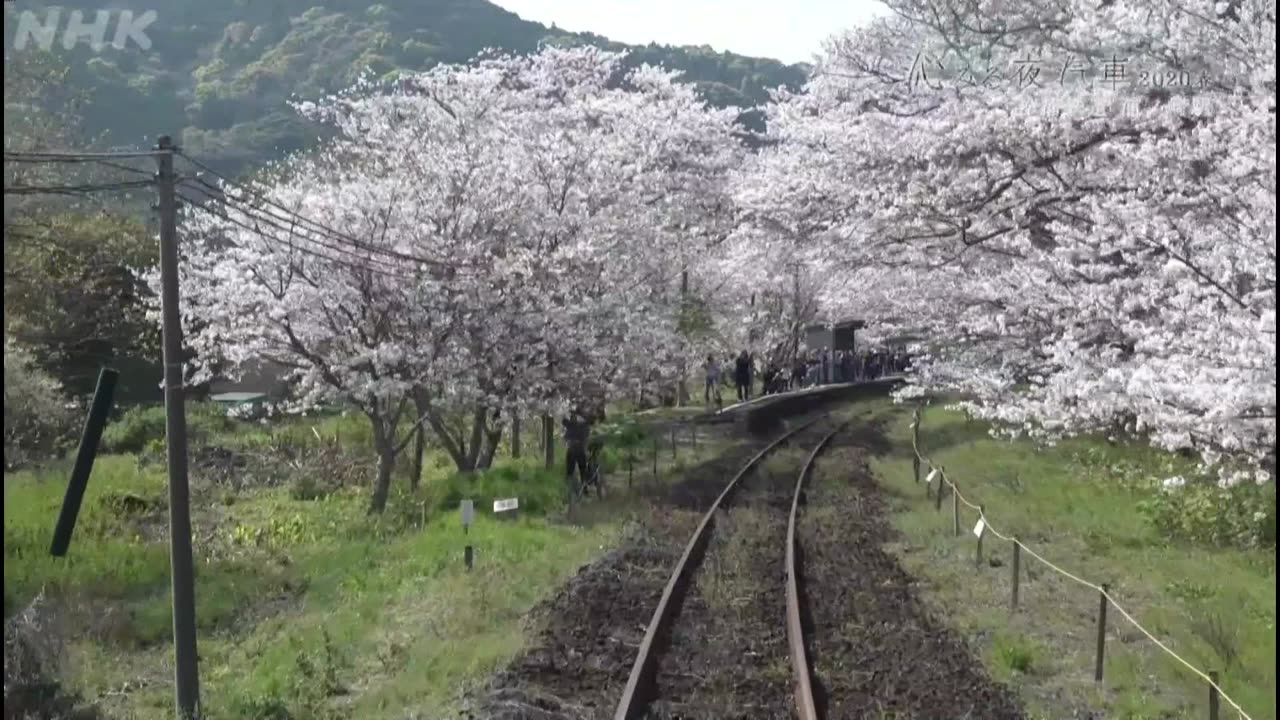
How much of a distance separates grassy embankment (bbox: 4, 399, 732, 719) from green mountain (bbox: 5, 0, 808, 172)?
239ft

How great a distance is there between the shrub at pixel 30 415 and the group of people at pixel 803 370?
19.0 m

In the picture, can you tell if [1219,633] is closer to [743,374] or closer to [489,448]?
[489,448]

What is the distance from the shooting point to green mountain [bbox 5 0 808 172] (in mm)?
102812

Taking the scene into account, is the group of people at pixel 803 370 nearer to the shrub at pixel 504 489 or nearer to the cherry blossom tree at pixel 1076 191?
the shrub at pixel 504 489

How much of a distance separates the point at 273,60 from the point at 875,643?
132336 millimetres

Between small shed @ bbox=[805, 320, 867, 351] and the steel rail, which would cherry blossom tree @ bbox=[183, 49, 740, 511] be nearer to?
the steel rail

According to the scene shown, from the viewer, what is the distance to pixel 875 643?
35.2 ft

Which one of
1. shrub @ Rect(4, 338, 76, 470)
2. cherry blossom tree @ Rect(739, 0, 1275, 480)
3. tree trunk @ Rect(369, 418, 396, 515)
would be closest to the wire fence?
cherry blossom tree @ Rect(739, 0, 1275, 480)

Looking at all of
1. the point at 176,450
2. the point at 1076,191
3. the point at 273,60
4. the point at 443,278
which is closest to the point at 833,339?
the point at 443,278

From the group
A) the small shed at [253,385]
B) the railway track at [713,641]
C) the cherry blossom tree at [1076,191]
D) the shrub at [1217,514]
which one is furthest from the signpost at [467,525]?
the small shed at [253,385]

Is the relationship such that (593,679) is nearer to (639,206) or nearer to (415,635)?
(415,635)

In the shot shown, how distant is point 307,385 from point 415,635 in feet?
33.9

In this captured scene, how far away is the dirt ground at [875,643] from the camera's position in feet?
29.1

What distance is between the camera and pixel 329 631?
12984mm
